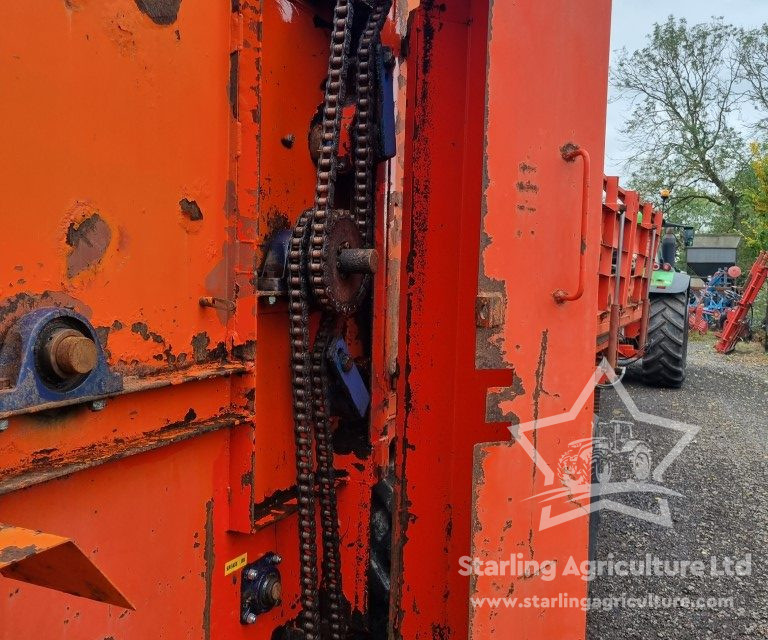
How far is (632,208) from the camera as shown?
19.0 ft

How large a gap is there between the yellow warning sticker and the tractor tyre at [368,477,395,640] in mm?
523

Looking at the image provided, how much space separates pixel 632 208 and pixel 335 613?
15.7 ft

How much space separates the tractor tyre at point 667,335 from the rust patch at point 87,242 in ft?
27.4

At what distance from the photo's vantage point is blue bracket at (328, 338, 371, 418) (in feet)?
6.51

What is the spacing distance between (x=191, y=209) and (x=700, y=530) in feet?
14.0

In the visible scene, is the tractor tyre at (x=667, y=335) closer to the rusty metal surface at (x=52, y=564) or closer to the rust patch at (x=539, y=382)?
the rust patch at (x=539, y=382)

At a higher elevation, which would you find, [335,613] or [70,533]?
[70,533]

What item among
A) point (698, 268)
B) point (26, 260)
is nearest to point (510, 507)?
point (26, 260)

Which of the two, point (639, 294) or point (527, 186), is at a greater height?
point (527, 186)

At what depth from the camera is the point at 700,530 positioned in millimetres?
4488

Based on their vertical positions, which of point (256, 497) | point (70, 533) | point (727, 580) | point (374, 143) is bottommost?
point (727, 580)

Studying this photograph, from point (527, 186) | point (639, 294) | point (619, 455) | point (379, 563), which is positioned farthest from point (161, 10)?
point (639, 294)

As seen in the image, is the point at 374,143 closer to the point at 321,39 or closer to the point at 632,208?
the point at 321,39

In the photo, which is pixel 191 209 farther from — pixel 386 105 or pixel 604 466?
pixel 604 466
